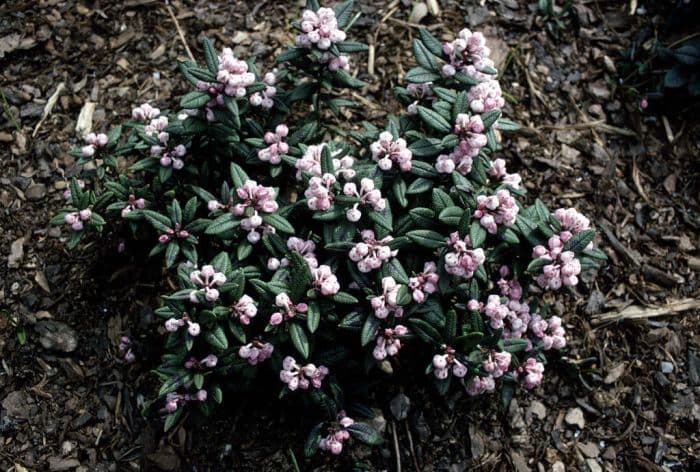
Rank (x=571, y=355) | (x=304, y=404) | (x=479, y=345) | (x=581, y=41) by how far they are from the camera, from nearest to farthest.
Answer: (x=479, y=345) → (x=304, y=404) → (x=571, y=355) → (x=581, y=41)

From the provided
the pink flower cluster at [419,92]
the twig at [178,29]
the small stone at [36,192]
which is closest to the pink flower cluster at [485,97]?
the pink flower cluster at [419,92]

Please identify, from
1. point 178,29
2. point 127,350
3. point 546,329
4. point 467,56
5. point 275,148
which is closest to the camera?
point 467,56

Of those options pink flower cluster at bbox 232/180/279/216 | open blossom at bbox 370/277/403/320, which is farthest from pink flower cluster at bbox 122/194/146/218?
open blossom at bbox 370/277/403/320

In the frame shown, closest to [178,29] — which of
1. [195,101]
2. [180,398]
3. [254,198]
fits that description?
[195,101]

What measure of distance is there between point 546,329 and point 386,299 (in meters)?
1.28

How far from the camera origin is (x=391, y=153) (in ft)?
13.1

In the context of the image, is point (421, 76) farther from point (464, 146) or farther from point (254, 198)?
point (254, 198)

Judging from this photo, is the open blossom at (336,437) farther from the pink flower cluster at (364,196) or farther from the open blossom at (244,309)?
the pink flower cluster at (364,196)

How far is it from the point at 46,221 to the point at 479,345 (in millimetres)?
3329

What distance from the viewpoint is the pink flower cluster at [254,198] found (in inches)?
153

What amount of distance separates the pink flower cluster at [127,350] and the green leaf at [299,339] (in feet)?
4.84

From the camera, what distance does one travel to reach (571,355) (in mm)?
4809

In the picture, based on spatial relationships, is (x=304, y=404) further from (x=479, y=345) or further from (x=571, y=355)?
(x=571, y=355)

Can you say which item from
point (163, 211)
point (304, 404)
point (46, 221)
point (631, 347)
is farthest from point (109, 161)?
point (631, 347)
